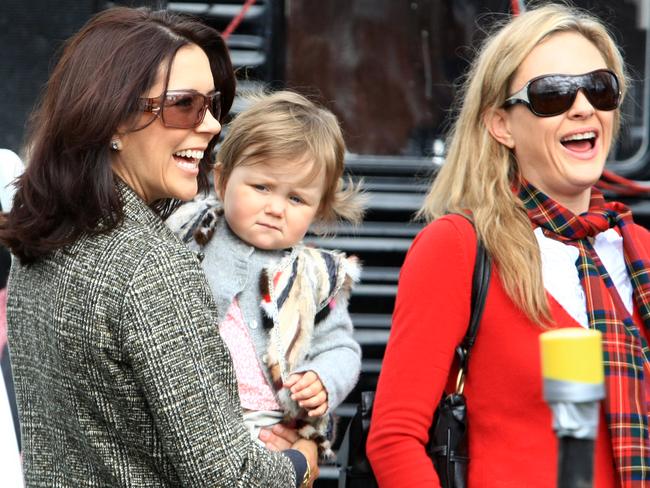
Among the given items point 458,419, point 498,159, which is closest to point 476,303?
point 458,419

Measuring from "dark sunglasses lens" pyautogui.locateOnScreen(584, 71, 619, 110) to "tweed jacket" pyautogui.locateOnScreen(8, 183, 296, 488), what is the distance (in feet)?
3.46

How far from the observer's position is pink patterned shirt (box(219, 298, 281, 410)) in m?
2.71

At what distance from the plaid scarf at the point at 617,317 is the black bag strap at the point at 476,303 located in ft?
0.61

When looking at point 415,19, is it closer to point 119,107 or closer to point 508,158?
point 508,158

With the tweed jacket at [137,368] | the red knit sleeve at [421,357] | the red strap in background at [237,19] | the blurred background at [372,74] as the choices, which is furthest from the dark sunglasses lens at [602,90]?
the red strap in background at [237,19]

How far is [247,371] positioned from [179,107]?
0.89 meters

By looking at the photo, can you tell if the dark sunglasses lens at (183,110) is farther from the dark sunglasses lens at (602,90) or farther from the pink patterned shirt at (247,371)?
the dark sunglasses lens at (602,90)

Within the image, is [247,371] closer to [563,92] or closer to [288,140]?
[288,140]

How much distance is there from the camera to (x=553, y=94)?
→ 2465 millimetres

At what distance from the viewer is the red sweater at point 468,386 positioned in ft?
7.43

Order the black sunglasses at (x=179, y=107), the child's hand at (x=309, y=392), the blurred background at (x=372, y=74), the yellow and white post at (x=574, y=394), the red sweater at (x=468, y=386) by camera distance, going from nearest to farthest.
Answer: the yellow and white post at (x=574, y=394) → the black sunglasses at (x=179, y=107) → the red sweater at (x=468, y=386) → the child's hand at (x=309, y=392) → the blurred background at (x=372, y=74)

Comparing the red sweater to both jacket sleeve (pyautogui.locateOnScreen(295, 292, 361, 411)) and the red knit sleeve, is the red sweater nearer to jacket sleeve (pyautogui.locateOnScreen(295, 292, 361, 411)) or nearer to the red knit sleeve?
the red knit sleeve

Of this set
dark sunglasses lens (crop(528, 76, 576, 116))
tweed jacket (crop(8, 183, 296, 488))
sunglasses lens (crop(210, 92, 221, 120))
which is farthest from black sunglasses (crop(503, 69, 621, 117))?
tweed jacket (crop(8, 183, 296, 488))

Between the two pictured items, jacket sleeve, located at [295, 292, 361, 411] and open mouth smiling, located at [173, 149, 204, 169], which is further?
jacket sleeve, located at [295, 292, 361, 411]
